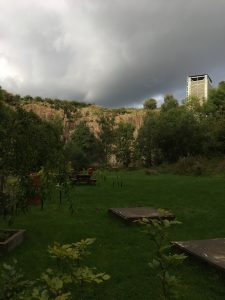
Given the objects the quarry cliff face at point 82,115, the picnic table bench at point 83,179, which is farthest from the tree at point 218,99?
the picnic table bench at point 83,179

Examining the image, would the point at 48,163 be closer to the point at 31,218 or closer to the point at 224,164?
the point at 31,218

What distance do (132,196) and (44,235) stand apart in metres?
5.99

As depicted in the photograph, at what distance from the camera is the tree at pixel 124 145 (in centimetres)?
3644

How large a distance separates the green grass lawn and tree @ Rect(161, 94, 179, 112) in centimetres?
4648

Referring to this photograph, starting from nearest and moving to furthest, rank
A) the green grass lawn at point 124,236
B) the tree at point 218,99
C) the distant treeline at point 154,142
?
the green grass lawn at point 124,236, the distant treeline at point 154,142, the tree at point 218,99

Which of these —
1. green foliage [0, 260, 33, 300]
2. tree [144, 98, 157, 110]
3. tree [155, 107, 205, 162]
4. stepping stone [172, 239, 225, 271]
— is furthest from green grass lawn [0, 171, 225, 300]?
tree [144, 98, 157, 110]

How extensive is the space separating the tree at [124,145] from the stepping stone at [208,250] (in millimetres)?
30412

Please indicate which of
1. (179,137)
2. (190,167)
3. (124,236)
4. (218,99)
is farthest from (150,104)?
(124,236)

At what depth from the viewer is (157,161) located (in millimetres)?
33906

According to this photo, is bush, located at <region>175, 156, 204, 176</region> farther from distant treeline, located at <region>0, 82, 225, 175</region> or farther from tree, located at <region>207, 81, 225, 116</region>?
tree, located at <region>207, 81, 225, 116</region>

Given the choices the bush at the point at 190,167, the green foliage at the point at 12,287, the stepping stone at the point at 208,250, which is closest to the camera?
the green foliage at the point at 12,287

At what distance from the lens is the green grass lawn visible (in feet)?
14.9

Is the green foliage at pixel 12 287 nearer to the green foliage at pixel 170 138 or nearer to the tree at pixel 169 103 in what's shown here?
the green foliage at pixel 170 138

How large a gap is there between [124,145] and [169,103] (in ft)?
84.4
